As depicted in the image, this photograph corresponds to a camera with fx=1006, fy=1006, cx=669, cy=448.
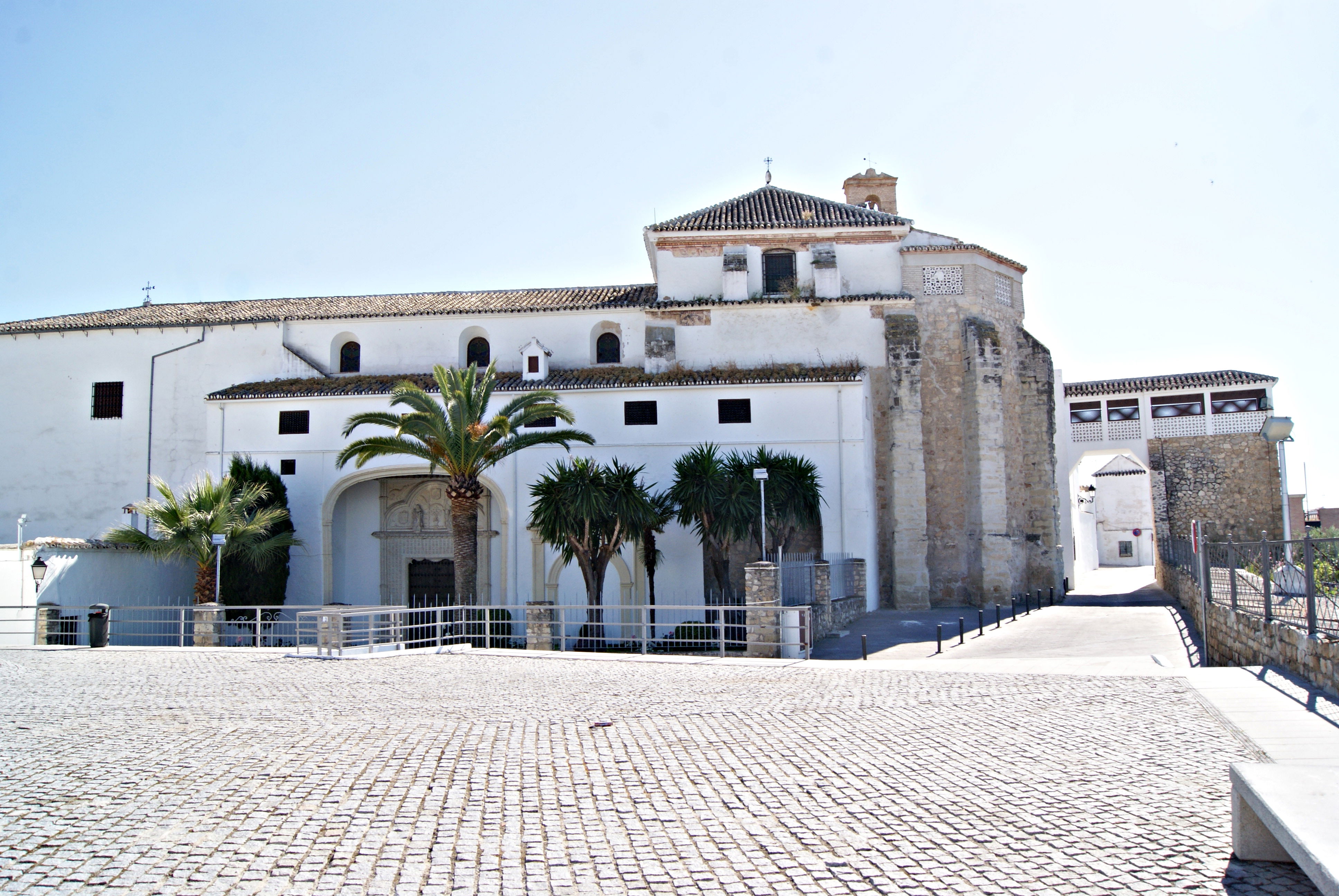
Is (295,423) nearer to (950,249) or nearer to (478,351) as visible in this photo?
(478,351)

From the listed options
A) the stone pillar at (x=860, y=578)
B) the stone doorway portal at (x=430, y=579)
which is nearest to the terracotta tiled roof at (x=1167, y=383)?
the stone pillar at (x=860, y=578)

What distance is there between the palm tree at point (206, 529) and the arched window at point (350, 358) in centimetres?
626

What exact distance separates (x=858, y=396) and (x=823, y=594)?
713cm

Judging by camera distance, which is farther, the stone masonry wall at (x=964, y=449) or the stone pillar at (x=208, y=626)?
the stone masonry wall at (x=964, y=449)

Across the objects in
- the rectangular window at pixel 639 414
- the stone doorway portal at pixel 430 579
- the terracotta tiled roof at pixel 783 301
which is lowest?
the stone doorway portal at pixel 430 579

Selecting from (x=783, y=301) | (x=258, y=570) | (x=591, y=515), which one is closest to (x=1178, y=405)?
(x=783, y=301)

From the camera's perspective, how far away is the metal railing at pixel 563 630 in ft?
53.8

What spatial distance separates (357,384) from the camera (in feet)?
93.9

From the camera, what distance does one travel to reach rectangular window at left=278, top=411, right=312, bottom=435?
1090 inches

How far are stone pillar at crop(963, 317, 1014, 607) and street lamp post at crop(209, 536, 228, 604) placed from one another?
65.2ft

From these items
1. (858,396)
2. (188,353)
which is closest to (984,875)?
(858,396)

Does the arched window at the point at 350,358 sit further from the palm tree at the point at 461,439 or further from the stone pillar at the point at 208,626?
the stone pillar at the point at 208,626

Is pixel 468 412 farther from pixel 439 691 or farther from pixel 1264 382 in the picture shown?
pixel 1264 382

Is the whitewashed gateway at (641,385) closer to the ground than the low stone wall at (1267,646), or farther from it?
farther from it
